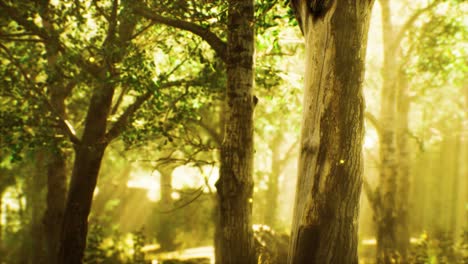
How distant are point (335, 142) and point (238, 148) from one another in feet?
6.66

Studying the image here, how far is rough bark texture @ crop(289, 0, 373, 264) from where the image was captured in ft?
12.0

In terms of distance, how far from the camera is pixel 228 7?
5.54m

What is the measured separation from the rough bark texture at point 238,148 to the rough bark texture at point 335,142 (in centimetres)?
175

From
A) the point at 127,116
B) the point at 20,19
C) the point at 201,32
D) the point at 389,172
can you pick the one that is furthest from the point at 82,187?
the point at 389,172

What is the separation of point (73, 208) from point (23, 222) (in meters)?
13.7

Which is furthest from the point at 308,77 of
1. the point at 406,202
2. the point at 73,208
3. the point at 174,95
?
the point at 406,202

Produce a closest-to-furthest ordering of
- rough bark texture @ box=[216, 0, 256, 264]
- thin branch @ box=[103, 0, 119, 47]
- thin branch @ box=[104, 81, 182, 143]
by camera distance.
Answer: rough bark texture @ box=[216, 0, 256, 264]
thin branch @ box=[103, 0, 119, 47]
thin branch @ box=[104, 81, 182, 143]

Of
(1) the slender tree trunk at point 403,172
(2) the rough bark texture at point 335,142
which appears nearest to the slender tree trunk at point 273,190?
(1) the slender tree trunk at point 403,172

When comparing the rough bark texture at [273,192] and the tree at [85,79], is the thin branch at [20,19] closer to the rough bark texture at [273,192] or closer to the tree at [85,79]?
the tree at [85,79]

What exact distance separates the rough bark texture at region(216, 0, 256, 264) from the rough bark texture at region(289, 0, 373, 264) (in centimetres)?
175

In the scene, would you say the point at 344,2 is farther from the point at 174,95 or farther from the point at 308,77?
the point at 174,95

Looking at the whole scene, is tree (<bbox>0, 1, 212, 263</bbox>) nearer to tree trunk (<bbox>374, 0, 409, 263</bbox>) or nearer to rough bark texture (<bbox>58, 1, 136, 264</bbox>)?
rough bark texture (<bbox>58, 1, 136, 264</bbox>)

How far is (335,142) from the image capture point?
144 inches

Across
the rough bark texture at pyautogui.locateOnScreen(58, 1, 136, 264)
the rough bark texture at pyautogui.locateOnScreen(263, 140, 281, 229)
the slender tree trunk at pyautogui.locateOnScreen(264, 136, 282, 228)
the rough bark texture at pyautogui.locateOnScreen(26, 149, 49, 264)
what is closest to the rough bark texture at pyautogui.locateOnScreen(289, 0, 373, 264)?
the rough bark texture at pyautogui.locateOnScreen(58, 1, 136, 264)
